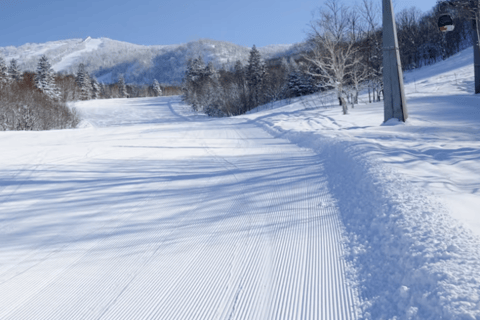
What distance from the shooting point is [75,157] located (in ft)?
27.5

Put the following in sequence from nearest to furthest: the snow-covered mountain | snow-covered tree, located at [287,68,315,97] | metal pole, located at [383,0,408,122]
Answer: metal pole, located at [383,0,408,122], snow-covered tree, located at [287,68,315,97], the snow-covered mountain

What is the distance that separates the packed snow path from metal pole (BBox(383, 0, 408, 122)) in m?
4.94

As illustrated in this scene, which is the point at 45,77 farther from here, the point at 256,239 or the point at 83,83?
the point at 256,239

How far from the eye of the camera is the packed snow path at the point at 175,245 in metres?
2.29

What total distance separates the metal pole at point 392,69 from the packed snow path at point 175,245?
4.94 m

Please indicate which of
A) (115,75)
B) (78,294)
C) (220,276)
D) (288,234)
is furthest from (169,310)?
(115,75)

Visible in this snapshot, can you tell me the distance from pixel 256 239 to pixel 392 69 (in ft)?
28.3

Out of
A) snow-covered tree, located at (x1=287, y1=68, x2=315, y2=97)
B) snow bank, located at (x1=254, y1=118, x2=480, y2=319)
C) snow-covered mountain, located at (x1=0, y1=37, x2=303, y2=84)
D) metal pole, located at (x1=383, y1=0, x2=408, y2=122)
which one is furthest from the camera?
snow-covered mountain, located at (x1=0, y1=37, x2=303, y2=84)

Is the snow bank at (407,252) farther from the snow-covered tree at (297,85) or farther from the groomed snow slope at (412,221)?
the snow-covered tree at (297,85)

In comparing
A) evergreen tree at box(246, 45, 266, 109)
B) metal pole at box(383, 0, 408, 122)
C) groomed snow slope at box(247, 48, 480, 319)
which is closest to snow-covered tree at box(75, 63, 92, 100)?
evergreen tree at box(246, 45, 266, 109)

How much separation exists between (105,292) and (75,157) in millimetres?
7061

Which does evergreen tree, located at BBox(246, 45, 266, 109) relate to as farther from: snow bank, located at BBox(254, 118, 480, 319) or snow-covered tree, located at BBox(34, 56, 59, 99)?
snow bank, located at BBox(254, 118, 480, 319)

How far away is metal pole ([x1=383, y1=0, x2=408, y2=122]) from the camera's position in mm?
9102

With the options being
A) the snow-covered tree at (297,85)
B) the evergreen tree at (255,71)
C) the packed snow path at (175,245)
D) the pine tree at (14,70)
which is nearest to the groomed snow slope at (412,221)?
the packed snow path at (175,245)
